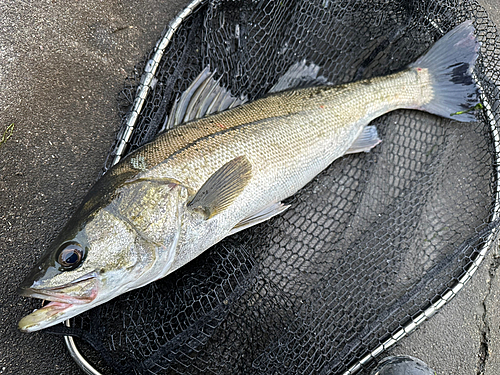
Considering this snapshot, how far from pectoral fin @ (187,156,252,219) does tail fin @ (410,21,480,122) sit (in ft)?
5.13

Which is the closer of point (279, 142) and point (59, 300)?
point (59, 300)

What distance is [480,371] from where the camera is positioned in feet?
8.79

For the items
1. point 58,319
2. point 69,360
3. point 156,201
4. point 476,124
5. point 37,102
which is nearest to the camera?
point 58,319

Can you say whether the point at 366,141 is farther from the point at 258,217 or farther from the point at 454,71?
the point at 258,217

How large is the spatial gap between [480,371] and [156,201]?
9.33 ft

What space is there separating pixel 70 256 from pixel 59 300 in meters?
0.20

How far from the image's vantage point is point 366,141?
94.6 inches

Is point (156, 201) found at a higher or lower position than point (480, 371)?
higher

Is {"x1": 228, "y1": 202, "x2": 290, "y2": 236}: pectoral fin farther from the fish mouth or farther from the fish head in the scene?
the fish mouth

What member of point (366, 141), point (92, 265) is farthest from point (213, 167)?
point (366, 141)

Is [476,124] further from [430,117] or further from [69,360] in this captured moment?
[69,360]

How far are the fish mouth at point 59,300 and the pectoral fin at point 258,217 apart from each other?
80 centimetres

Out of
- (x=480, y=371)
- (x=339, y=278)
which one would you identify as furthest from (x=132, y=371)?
(x=480, y=371)

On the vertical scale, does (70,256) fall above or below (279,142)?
below
